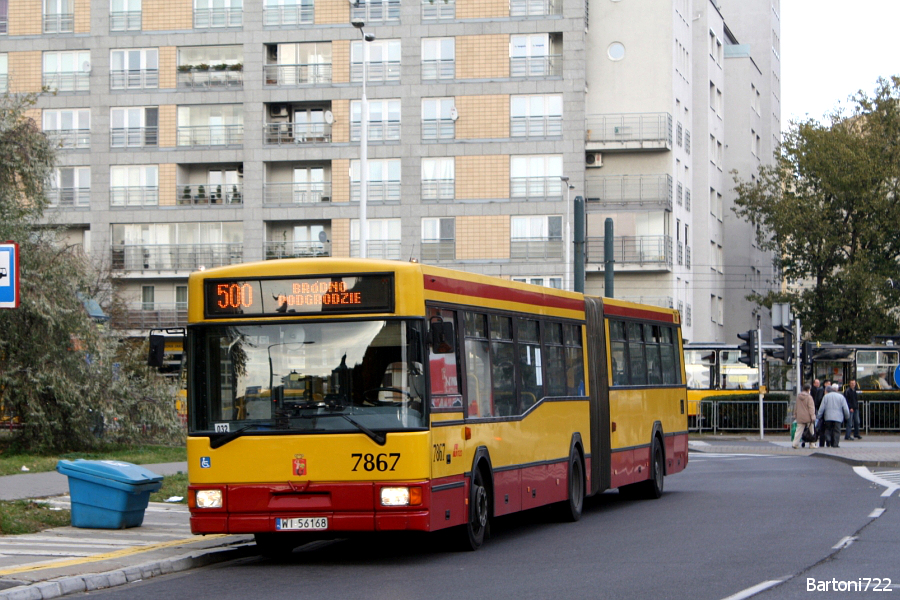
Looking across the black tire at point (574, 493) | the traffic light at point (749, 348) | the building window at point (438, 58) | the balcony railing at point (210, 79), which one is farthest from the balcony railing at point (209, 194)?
the black tire at point (574, 493)

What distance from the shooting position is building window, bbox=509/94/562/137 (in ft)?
191

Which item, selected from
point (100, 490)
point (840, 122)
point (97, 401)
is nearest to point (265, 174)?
point (840, 122)

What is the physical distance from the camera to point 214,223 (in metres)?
60.5

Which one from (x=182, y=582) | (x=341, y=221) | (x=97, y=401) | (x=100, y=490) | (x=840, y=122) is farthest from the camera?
(x=840, y=122)

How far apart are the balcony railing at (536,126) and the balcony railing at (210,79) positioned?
1247 cm

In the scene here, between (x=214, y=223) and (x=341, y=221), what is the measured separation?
6.00 metres

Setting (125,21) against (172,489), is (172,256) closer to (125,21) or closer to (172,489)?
(125,21)

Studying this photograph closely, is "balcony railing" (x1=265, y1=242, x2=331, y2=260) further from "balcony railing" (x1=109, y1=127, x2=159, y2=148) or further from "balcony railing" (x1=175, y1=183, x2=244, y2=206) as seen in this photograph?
"balcony railing" (x1=109, y1=127, x2=159, y2=148)

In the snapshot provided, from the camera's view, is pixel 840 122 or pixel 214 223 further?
pixel 840 122

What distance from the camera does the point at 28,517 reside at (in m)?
15.2

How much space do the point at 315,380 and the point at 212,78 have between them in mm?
50268

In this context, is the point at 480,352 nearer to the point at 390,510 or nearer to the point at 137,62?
the point at 390,510

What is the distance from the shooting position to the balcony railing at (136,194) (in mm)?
60469

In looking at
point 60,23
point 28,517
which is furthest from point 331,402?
point 60,23
